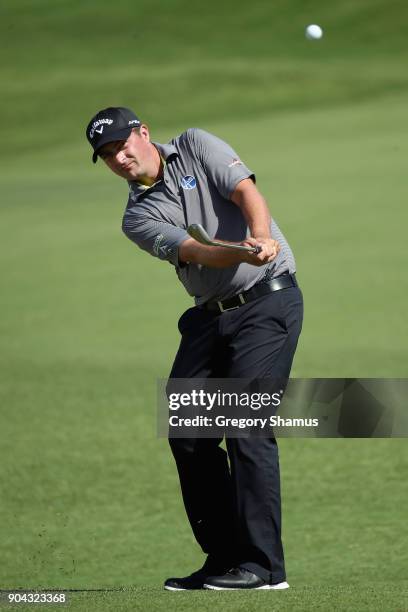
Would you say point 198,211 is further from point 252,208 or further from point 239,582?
point 239,582

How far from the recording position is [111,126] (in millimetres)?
4715

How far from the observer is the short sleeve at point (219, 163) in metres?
4.59

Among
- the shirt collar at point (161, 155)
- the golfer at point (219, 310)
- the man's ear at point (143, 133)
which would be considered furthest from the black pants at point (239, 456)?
the man's ear at point (143, 133)

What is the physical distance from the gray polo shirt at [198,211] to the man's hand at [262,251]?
0.31 metres

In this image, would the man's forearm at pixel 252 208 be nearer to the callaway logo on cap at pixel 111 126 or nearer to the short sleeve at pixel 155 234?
the short sleeve at pixel 155 234

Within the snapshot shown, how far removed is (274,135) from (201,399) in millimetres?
18859

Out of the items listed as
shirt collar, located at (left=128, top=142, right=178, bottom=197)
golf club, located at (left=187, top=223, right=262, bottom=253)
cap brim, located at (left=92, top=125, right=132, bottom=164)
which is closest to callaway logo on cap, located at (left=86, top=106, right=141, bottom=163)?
cap brim, located at (left=92, top=125, right=132, bottom=164)

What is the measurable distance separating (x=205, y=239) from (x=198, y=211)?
45 centimetres

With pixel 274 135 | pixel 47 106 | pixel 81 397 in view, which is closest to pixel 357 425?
pixel 81 397

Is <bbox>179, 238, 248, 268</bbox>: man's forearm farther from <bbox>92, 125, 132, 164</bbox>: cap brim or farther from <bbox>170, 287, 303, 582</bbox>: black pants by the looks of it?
<bbox>92, 125, 132, 164</bbox>: cap brim

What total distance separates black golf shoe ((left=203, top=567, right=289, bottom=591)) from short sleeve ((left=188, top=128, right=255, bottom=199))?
1380 mm

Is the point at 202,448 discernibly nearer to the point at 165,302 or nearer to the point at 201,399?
the point at 201,399

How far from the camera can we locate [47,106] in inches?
1273

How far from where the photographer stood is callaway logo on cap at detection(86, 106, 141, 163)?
4.70m
